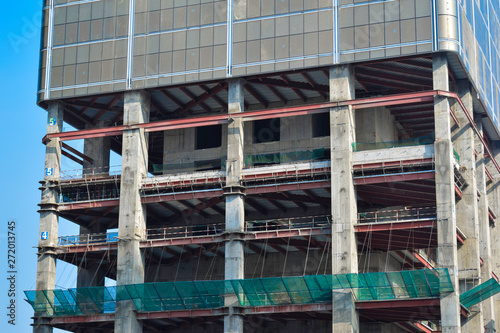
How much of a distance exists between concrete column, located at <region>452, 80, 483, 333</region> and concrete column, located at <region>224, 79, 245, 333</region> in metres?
17.1

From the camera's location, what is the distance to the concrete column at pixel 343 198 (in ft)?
230

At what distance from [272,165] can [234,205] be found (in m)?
4.63

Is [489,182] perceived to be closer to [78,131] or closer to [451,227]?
[451,227]

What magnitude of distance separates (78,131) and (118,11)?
1075 cm

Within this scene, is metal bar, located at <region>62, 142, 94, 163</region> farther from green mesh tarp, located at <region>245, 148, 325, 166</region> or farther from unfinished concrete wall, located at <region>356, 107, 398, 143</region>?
unfinished concrete wall, located at <region>356, 107, 398, 143</region>

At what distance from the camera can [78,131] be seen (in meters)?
82.5

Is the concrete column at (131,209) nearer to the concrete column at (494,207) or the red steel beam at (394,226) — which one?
the red steel beam at (394,226)

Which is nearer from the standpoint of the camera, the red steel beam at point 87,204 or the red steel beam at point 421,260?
the red steel beam at point 87,204

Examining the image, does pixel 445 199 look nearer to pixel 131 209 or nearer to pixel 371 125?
pixel 371 125

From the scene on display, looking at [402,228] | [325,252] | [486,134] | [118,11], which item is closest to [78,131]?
[118,11]

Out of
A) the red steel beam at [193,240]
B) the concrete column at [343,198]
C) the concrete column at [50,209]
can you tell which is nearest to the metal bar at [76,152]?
the concrete column at [50,209]

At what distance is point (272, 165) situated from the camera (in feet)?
255

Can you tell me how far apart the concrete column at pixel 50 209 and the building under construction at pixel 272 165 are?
6.5 inches

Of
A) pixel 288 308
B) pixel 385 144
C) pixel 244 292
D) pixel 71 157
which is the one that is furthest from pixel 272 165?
pixel 71 157
